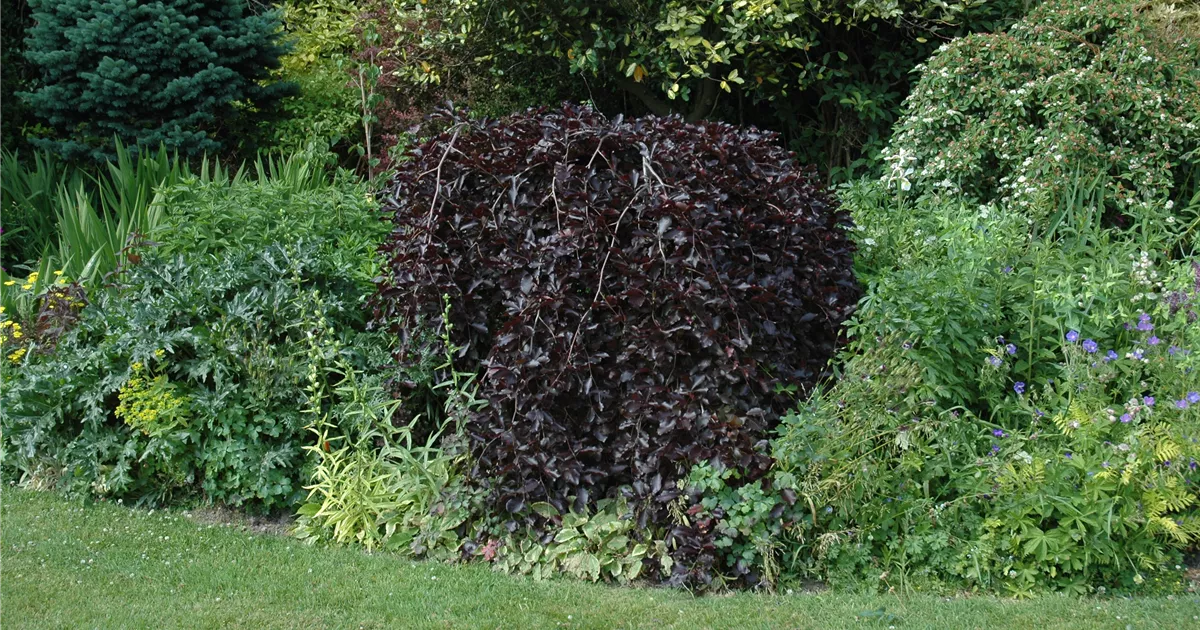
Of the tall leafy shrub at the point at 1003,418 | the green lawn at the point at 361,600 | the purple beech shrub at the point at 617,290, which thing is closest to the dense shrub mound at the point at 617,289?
the purple beech shrub at the point at 617,290

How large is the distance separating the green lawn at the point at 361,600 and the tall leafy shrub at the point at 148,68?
463 centimetres

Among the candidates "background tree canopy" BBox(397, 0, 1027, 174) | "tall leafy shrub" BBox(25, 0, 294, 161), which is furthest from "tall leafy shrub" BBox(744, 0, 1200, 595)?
"tall leafy shrub" BBox(25, 0, 294, 161)

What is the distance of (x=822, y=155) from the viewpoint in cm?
794

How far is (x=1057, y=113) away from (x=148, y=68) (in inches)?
258

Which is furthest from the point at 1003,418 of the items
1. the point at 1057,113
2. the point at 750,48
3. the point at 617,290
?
the point at 750,48

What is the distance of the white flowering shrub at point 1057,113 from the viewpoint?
562cm

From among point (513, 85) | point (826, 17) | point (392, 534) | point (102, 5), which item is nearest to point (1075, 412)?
Result: point (392, 534)

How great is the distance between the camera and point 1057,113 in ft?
19.0

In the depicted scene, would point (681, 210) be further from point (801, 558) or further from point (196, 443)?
point (196, 443)

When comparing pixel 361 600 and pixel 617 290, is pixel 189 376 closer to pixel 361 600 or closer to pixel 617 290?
pixel 361 600

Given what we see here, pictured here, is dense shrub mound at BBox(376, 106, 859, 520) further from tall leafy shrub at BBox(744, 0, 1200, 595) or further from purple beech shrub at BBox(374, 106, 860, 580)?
tall leafy shrub at BBox(744, 0, 1200, 595)

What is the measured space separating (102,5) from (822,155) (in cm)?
571

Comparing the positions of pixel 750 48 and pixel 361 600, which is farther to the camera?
pixel 750 48

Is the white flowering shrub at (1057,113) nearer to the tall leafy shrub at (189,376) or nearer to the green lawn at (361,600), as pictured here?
the green lawn at (361,600)
